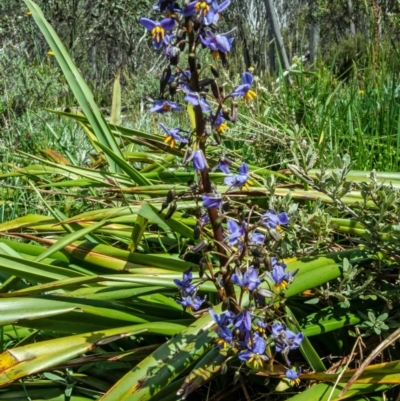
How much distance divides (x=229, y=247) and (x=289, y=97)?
1975 millimetres

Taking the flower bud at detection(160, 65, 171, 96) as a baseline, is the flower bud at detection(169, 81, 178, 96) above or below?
below

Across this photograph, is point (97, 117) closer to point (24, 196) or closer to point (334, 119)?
point (24, 196)

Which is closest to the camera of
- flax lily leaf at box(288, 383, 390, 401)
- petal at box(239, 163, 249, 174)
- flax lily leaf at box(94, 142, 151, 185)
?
petal at box(239, 163, 249, 174)

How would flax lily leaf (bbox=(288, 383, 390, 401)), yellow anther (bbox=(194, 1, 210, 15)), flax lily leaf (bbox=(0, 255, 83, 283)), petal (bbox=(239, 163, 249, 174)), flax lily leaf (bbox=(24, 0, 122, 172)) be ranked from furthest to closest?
flax lily leaf (bbox=(24, 0, 122, 172))
flax lily leaf (bbox=(0, 255, 83, 283))
flax lily leaf (bbox=(288, 383, 390, 401))
petal (bbox=(239, 163, 249, 174))
yellow anther (bbox=(194, 1, 210, 15))

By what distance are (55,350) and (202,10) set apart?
0.72 metres

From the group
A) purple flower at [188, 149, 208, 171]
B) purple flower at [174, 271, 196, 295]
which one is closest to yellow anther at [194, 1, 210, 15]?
purple flower at [188, 149, 208, 171]

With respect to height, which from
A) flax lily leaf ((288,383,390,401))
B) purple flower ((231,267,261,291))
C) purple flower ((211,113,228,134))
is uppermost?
purple flower ((211,113,228,134))

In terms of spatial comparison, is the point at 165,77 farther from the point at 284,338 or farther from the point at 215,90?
the point at 284,338

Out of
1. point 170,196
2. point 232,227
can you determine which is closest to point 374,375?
point 232,227

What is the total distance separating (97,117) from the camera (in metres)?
2.04

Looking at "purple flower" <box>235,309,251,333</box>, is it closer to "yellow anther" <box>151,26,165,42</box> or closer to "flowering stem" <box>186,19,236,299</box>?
"flowering stem" <box>186,19,236,299</box>

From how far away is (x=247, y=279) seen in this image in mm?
970

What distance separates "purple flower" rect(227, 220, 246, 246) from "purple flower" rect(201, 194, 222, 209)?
1.7 inches

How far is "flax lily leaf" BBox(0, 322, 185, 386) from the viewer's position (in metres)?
1.11
